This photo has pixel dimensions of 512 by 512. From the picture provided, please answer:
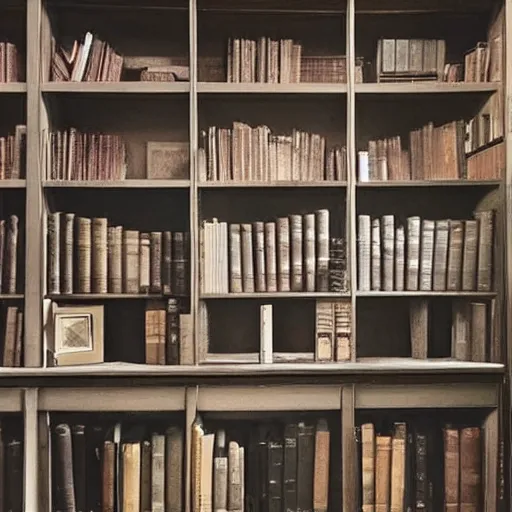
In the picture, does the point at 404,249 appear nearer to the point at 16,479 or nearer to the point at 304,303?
the point at 304,303

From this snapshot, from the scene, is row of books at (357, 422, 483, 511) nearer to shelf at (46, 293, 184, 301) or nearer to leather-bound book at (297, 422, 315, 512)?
leather-bound book at (297, 422, 315, 512)

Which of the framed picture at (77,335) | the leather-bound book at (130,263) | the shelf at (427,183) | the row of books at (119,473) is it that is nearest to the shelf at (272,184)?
the shelf at (427,183)

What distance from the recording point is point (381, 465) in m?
3.07

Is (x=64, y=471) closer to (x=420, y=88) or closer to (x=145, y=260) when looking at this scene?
(x=145, y=260)

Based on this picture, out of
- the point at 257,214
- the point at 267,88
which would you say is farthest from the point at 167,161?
the point at 267,88

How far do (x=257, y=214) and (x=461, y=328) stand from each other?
3.36 feet

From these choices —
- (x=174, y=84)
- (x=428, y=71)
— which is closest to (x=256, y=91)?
(x=174, y=84)

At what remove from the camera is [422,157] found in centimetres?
320

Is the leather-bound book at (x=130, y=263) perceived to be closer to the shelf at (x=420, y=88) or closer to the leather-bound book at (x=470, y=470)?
the shelf at (x=420, y=88)

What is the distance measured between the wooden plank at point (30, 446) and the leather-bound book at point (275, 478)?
95 centimetres

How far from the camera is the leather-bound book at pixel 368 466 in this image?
3057 millimetres

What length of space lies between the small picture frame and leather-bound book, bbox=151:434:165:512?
114 cm

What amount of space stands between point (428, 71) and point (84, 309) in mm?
1757

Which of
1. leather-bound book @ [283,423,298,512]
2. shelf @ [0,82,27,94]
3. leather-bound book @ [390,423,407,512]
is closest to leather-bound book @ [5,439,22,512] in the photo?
leather-bound book @ [283,423,298,512]
